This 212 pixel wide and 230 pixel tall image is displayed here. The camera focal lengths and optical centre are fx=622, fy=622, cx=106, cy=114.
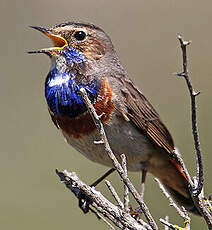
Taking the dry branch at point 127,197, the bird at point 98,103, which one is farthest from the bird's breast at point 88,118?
the dry branch at point 127,197

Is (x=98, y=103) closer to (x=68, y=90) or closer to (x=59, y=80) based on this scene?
(x=68, y=90)

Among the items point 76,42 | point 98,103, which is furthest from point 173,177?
point 76,42

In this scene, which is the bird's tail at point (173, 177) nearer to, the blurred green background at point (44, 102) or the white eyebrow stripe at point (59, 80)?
the blurred green background at point (44, 102)

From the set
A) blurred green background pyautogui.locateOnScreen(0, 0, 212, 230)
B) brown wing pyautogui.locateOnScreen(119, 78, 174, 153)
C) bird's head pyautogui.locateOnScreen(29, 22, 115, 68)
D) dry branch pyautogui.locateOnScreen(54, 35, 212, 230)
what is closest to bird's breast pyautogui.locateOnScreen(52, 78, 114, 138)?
brown wing pyautogui.locateOnScreen(119, 78, 174, 153)

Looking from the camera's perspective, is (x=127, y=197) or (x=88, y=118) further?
(x=88, y=118)

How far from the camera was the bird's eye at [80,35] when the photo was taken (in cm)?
520

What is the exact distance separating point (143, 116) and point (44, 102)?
321 cm

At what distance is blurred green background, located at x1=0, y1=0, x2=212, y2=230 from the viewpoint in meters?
6.86

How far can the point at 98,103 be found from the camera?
482 cm

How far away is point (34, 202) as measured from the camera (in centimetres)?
698

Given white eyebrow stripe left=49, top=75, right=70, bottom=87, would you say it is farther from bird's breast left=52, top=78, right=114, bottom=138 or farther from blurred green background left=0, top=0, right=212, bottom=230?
blurred green background left=0, top=0, right=212, bottom=230

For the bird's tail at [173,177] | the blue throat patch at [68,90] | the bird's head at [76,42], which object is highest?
the bird's head at [76,42]

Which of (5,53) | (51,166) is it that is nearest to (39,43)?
(5,53)

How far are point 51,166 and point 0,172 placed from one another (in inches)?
24.1
